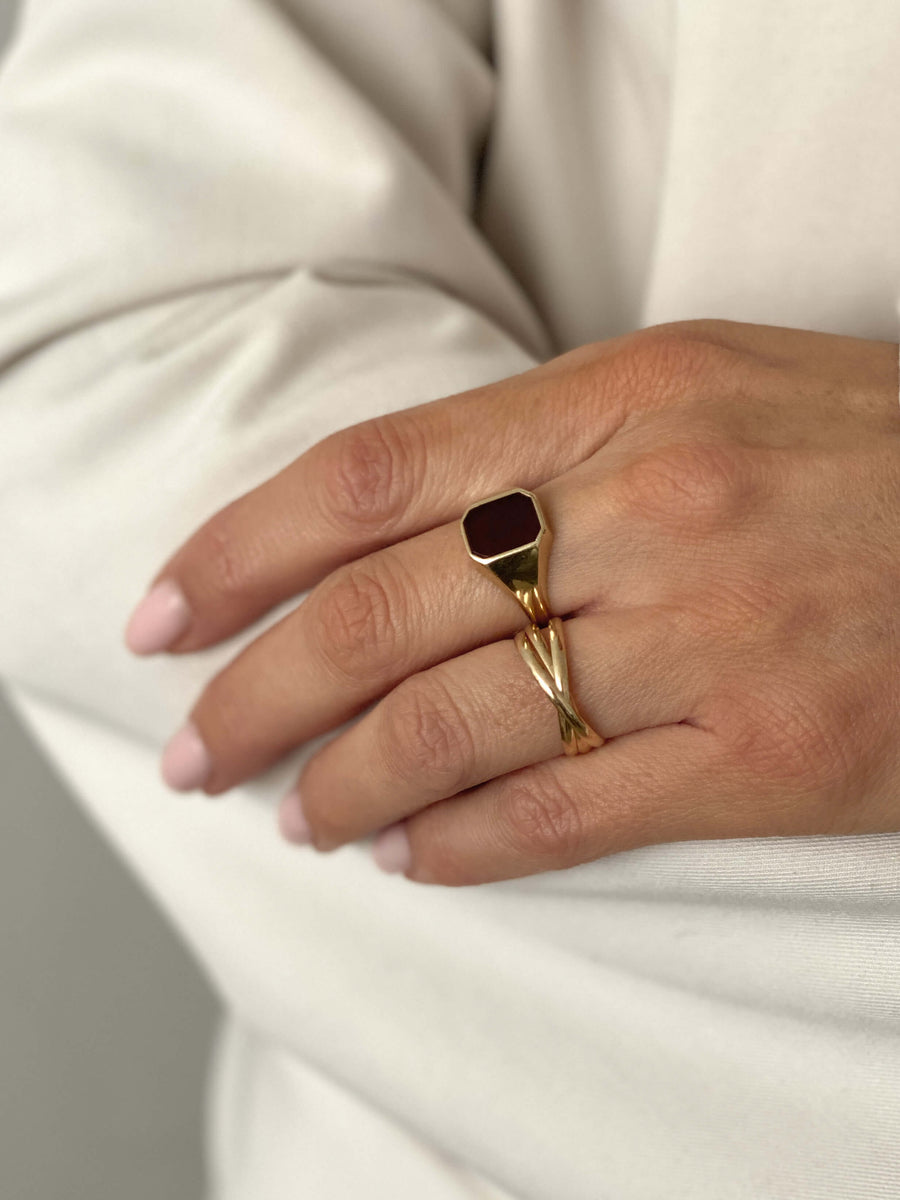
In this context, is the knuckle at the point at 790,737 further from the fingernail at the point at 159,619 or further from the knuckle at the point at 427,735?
the fingernail at the point at 159,619

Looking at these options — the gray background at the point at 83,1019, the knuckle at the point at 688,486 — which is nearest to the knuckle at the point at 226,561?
the knuckle at the point at 688,486

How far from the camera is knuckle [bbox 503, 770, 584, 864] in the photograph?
0.57 meters

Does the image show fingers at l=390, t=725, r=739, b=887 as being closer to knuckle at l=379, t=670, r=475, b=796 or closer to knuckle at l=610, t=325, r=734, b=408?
knuckle at l=379, t=670, r=475, b=796

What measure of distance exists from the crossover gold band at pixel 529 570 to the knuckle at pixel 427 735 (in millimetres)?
52

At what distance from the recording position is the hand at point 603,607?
1.78ft

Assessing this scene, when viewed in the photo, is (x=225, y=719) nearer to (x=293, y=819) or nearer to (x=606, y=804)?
(x=293, y=819)

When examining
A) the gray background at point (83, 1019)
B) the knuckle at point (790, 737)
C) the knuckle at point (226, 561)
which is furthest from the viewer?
the gray background at point (83, 1019)

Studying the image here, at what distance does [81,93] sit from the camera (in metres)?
0.77

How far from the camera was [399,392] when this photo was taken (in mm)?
730

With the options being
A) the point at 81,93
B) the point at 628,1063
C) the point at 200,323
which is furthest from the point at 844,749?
the point at 81,93

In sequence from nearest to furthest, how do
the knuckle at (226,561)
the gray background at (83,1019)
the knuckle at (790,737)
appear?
the knuckle at (790,737) → the knuckle at (226,561) → the gray background at (83,1019)

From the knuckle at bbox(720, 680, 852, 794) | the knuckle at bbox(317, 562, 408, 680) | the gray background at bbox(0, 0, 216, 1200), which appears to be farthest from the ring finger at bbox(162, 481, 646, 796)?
the gray background at bbox(0, 0, 216, 1200)

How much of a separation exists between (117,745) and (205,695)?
20 centimetres

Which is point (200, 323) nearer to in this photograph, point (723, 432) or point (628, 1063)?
point (723, 432)
